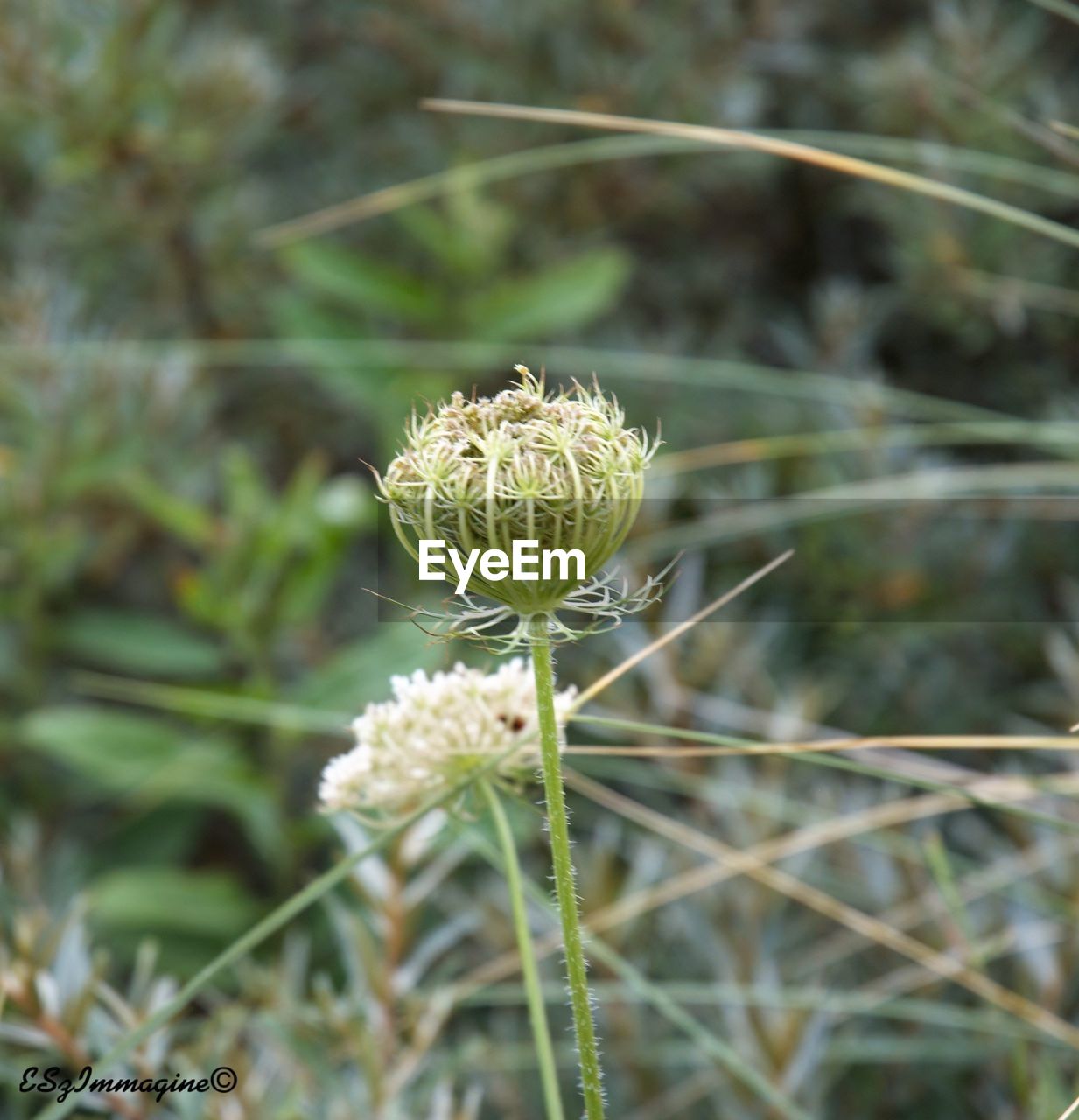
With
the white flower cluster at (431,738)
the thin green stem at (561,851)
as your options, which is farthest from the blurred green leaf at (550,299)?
the thin green stem at (561,851)

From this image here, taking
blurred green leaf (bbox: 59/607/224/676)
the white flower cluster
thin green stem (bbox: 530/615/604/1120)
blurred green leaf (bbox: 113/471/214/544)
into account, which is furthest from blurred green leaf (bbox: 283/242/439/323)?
thin green stem (bbox: 530/615/604/1120)

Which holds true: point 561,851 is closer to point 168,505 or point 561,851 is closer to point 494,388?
point 168,505

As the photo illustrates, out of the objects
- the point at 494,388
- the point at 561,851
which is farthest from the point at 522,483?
the point at 494,388

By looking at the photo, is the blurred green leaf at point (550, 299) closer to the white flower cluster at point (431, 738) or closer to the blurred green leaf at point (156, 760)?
the blurred green leaf at point (156, 760)

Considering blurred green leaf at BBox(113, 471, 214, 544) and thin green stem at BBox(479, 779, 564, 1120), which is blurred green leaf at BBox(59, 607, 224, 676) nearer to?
blurred green leaf at BBox(113, 471, 214, 544)

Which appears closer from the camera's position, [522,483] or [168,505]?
[522,483]

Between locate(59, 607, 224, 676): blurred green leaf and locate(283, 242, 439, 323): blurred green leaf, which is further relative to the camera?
locate(283, 242, 439, 323): blurred green leaf

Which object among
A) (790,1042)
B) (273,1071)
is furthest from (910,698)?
(273,1071)
